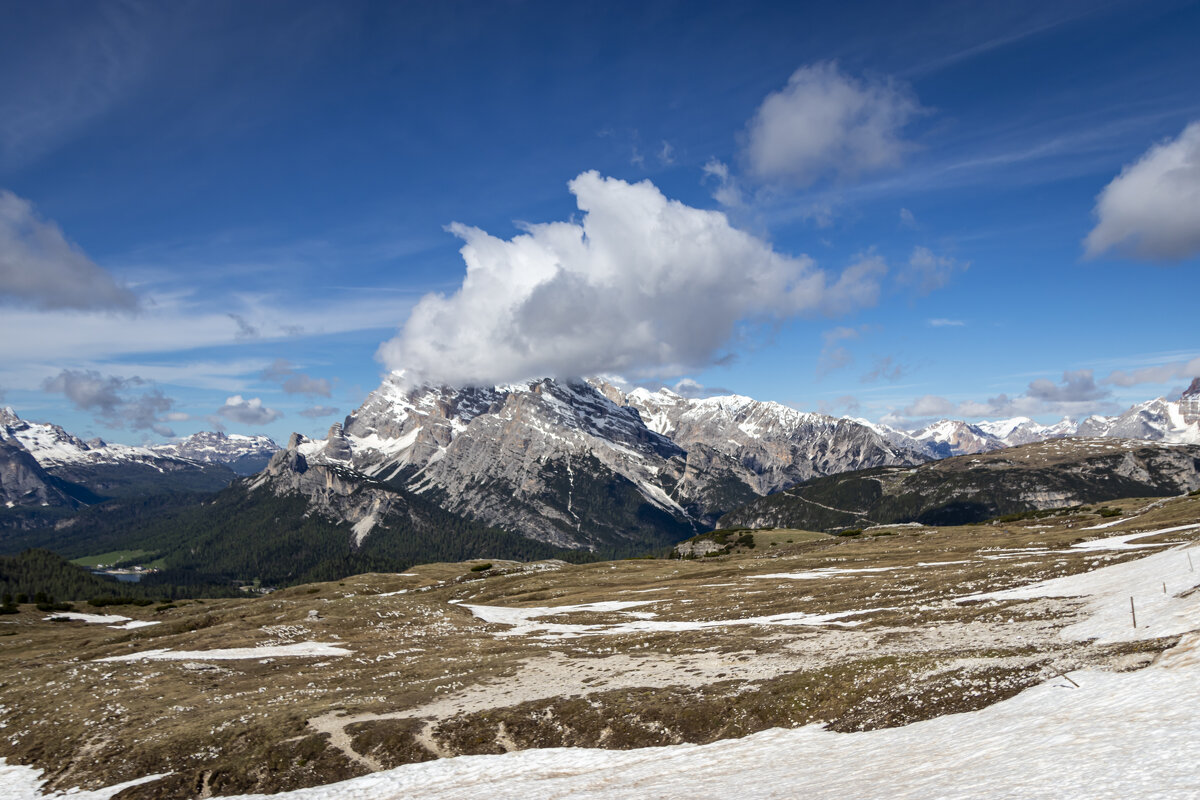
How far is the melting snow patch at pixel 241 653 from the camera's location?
210 ft

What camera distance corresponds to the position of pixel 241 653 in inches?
2598

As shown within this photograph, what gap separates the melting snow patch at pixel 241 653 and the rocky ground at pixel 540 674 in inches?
15.6

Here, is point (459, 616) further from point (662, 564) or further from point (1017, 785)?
point (1017, 785)

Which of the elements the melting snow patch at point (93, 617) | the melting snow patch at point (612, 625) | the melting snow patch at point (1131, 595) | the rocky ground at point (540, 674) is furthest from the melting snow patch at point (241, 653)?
the melting snow patch at point (93, 617)

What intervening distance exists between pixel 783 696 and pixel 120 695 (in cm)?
4971

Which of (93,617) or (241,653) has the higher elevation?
(241,653)

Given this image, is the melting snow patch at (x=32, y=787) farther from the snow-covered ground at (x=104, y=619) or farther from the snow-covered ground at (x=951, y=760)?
the snow-covered ground at (x=104, y=619)

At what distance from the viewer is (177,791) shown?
1299 inches

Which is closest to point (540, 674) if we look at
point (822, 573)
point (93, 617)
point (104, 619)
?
point (822, 573)

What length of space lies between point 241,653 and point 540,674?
38888 mm

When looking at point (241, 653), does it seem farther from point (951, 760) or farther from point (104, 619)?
point (104, 619)

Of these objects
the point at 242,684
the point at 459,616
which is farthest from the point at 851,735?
the point at 459,616

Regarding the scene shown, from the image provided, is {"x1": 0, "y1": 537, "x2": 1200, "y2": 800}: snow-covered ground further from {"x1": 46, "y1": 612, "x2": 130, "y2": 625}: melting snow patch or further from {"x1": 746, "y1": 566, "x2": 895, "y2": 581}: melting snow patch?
{"x1": 46, "y1": 612, "x2": 130, "y2": 625}: melting snow patch

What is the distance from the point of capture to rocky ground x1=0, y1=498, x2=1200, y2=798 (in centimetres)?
3291
